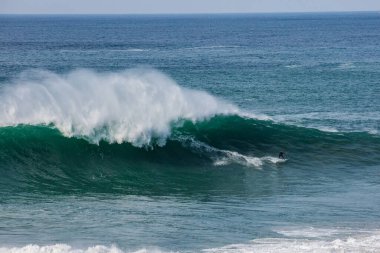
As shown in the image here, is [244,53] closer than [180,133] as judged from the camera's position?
No

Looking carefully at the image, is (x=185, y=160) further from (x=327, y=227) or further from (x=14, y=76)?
(x=14, y=76)

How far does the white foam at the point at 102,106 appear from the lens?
93.2ft

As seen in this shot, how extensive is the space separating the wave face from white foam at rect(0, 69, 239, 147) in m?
0.04

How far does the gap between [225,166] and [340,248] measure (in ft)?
33.0

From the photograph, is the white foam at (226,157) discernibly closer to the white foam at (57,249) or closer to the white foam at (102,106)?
the white foam at (102,106)

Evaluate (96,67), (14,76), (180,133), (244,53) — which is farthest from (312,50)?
(180,133)

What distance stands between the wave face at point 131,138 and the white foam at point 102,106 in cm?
4

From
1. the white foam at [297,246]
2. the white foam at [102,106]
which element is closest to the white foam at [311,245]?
the white foam at [297,246]

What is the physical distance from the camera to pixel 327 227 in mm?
19703

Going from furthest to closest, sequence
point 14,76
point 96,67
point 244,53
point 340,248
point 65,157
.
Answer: point 244,53 → point 96,67 → point 14,76 → point 65,157 → point 340,248

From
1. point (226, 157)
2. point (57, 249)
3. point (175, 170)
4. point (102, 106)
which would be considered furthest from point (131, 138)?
point (57, 249)

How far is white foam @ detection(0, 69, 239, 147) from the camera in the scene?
28406mm

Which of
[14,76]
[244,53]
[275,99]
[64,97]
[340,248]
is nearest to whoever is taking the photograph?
[340,248]

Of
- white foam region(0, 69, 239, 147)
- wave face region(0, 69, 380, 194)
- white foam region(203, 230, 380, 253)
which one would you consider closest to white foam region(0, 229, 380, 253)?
white foam region(203, 230, 380, 253)
